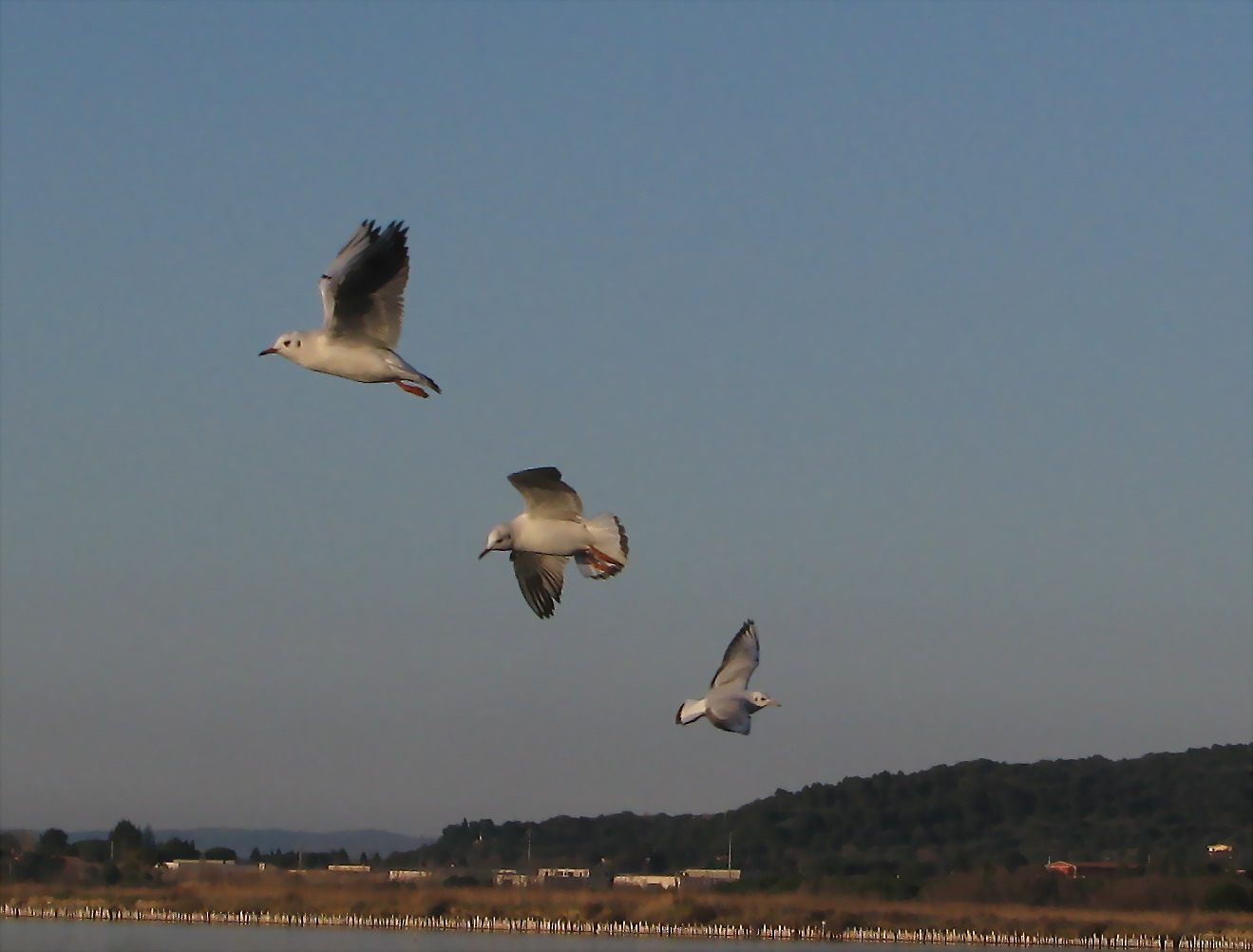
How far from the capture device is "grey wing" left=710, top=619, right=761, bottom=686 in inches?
1208

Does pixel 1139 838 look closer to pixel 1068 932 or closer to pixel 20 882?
pixel 1068 932

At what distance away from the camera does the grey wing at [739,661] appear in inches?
1208

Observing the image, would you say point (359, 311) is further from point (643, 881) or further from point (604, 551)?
point (643, 881)

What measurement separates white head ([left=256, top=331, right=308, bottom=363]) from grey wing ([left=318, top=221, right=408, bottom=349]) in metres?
0.33

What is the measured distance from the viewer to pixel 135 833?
120 metres

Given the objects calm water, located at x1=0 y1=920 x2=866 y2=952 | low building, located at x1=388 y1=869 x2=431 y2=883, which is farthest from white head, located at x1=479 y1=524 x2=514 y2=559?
low building, located at x1=388 y1=869 x2=431 y2=883

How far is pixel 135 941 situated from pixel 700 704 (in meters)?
47.0

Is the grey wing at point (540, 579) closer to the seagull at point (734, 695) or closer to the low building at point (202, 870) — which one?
the seagull at point (734, 695)

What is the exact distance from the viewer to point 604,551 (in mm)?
24812

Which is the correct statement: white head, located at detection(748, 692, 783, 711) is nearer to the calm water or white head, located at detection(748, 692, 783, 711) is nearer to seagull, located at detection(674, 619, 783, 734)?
seagull, located at detection(674, 619, 783, 734)

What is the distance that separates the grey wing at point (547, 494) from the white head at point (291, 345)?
265 cm

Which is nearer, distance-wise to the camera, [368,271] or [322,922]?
[368,271]

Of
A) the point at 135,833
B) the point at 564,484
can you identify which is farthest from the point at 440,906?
the point at 564,484

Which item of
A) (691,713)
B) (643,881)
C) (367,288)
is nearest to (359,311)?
(367,288)
